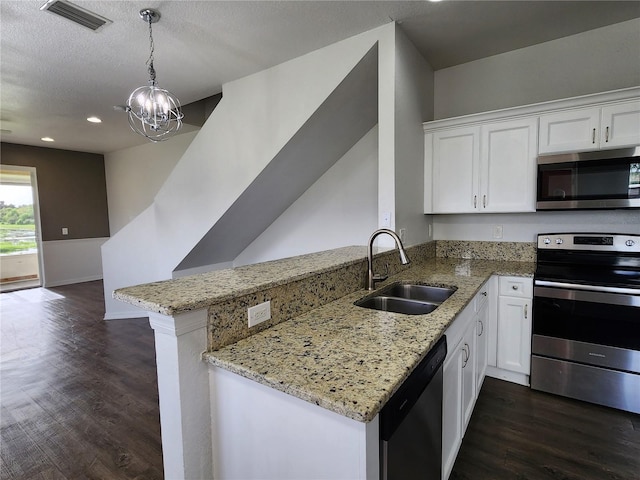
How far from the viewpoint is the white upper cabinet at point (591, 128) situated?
215 cm

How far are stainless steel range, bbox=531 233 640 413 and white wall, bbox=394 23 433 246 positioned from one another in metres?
0.99

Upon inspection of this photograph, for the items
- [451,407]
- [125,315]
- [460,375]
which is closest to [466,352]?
[460,375]

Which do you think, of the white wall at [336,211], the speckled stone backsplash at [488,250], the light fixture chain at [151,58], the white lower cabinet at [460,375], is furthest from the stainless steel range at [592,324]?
the light fixture chain at [151,58]

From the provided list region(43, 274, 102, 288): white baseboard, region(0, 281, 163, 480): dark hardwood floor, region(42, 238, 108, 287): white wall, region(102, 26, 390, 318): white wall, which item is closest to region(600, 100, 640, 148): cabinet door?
region(102, 26, 390, 318): white wall

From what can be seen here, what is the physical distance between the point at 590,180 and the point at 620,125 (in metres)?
0.38

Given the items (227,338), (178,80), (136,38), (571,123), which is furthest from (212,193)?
(571,123)

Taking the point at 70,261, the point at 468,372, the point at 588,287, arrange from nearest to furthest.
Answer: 1. the point at 468,372
2. the point at 588,287
3. the point at 70,261

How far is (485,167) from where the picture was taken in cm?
270

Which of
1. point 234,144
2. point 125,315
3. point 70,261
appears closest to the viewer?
point 234,144

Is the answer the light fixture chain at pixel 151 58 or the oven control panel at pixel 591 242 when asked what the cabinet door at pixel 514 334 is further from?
the light fixture chain at pixel 151 58

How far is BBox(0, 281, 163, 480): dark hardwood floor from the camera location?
5.99 feet

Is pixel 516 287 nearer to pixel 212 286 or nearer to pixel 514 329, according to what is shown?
pixel 514 329

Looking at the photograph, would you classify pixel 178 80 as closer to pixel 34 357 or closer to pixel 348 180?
pixel 348 180

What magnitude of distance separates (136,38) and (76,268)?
6.11 meters
